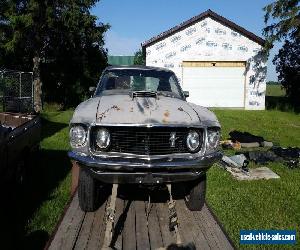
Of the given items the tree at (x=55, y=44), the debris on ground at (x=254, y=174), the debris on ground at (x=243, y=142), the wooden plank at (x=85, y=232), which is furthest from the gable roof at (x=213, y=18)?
the wooden plank at (x=85, y=232)

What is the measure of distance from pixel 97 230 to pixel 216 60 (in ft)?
63.6

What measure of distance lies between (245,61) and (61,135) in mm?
13829

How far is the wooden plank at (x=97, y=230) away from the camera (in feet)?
14.5

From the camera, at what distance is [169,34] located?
22891mm

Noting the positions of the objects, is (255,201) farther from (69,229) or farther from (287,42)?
(287,42)

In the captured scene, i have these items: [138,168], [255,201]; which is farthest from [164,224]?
[255,201]

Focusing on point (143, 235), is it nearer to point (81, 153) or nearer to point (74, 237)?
point (74, 237)

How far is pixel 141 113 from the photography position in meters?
4.74

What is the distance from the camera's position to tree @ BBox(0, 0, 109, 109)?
64.0ft

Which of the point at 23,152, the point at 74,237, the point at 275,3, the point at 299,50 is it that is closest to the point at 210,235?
the point at 74,237

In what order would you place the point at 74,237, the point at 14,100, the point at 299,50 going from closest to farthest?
the point at 74,237, the point at 14,100, the point at 299,50

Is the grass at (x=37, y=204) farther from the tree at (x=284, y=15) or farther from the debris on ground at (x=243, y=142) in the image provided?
the tree at (x=284, y=15)

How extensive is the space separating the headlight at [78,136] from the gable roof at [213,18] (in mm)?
18630

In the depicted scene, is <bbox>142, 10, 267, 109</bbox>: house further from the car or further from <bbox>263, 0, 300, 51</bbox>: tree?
the car
